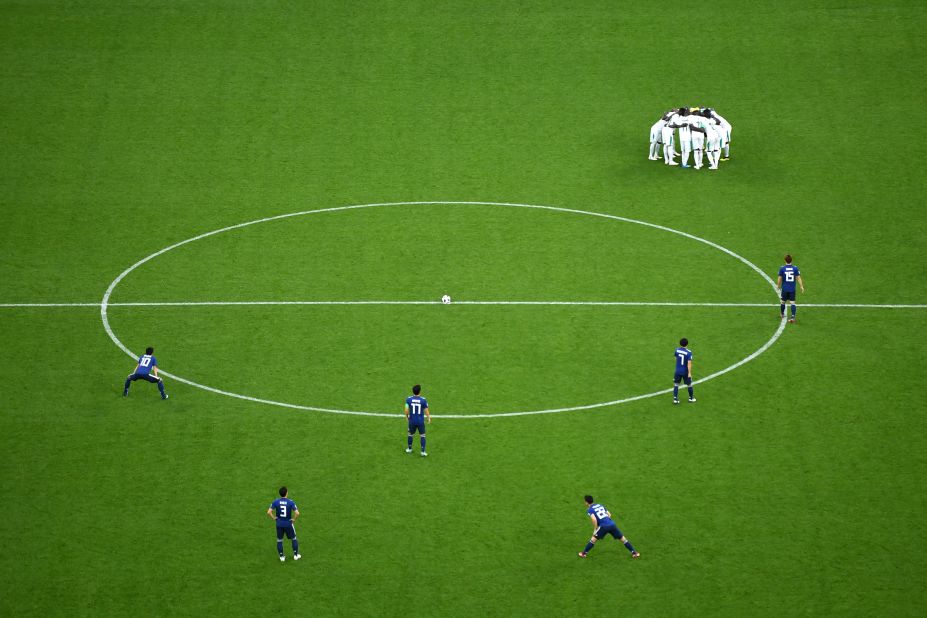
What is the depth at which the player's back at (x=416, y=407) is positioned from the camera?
2781 centimetres

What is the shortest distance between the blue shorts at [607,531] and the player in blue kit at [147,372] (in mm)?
11512

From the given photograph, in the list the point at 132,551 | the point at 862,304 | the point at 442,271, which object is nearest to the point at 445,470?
the point at 132,551

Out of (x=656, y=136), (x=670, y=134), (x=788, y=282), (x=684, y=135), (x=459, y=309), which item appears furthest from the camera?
(x=656, y=136)

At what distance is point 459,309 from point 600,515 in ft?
36.8

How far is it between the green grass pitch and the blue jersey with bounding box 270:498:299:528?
3.15 feet

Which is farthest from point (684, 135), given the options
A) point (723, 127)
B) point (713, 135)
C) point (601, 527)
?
point (601, 527)

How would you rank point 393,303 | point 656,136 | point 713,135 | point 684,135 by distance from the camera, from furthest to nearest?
point 656,136, point 684,135, point 713,135, point 393,303

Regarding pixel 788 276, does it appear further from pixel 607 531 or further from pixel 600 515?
pixel 607 531

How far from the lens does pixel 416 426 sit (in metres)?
28.1

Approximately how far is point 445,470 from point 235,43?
27.0 metres

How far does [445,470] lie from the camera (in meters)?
28.0

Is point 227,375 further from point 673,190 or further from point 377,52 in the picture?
point 377,52

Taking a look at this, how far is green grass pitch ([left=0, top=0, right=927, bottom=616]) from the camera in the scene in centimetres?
2506

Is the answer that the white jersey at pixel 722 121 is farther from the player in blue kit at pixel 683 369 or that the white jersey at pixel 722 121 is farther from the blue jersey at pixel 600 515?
the blue jersey at pixel 600 515
